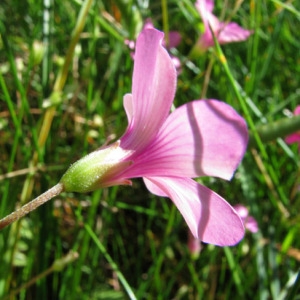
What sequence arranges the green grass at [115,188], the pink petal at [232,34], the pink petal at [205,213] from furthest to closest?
the pink petal at [232,34] < the green grass at [115,188] < the pink petal at [205,213]

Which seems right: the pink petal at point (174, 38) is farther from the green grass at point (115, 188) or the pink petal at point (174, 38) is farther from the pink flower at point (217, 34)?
the pink flower at point (217, 34)

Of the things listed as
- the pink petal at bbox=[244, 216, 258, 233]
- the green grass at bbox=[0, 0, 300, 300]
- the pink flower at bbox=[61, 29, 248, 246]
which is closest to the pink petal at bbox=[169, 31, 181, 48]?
the green grass at bbox=[0, 0, 300, 300]

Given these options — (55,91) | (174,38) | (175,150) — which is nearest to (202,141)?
(175,150)

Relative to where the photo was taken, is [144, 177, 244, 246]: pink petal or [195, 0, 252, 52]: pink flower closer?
[144, 177, 244, 246]: pink petal

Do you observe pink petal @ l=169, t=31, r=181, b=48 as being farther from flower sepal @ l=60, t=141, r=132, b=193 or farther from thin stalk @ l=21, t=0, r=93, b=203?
flower sepal @ l=60, t=141, r=132, b=193

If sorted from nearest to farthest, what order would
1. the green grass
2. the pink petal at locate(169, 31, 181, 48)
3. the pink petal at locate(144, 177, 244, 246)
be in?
1. the pink petal at locate(144, 177, 244, 246)
2. the green grass
3. the pink petal at locate(169, 31, 181, 48)

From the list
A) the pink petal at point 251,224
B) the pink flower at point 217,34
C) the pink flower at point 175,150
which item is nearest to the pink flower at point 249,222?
the pink petal at point 251,224
